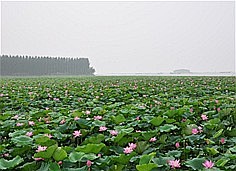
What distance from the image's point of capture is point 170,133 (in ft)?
6.16

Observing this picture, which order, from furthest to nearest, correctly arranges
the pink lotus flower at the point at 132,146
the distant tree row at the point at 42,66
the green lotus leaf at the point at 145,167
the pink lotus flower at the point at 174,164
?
the distant tree row at the point at 42,66, the pink lotus flower at the point at 132,146, the pink lotus flower at the point at 174,164, the green lotus leaf at the point at 145,167

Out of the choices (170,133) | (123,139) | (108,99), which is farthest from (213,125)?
(108,99)

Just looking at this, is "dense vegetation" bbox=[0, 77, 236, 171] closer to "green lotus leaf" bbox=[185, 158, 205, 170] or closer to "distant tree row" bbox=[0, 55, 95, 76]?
"green lotus leaf" bbox=[185, 158, 205, 170]

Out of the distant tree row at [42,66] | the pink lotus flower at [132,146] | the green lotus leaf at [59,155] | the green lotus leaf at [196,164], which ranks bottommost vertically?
the green lotus leaf at [196,164]

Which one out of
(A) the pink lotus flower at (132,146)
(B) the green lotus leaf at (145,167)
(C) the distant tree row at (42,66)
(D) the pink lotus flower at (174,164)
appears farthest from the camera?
(C) the distant tree row at (42,66)

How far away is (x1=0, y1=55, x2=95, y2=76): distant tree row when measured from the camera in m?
41.7

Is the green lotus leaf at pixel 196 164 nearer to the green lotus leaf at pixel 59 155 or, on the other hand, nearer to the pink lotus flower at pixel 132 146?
the pink lotus flower at pixel 132 146

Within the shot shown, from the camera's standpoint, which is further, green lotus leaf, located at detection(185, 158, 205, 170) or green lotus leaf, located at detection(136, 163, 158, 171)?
green lotus leaf, located at detection(185, 158, 205, 170)

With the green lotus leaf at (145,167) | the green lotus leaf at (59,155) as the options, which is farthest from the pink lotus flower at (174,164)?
the green lotus leaf at (59,155)

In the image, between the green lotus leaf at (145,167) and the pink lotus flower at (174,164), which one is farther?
the pink lotus flower at (174,164)

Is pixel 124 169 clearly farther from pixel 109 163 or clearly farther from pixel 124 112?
pixel 124 112

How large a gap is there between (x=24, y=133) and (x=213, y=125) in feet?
3.63

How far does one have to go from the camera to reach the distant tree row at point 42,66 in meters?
41.7

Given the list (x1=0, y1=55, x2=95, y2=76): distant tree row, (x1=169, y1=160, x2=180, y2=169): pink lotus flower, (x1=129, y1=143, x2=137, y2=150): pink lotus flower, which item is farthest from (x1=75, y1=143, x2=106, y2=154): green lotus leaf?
(x1=0, y1=55, x2=95, y2=76): distant tree row
